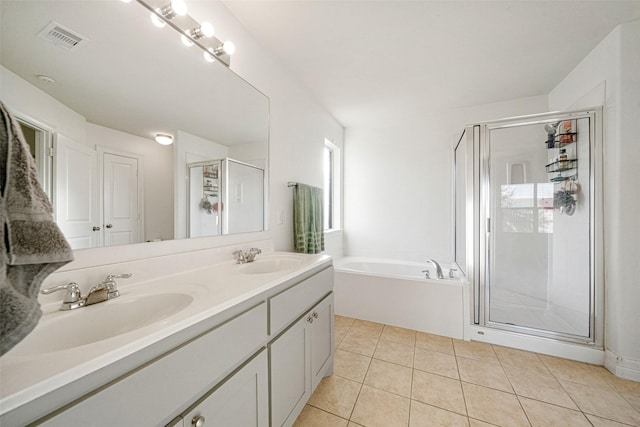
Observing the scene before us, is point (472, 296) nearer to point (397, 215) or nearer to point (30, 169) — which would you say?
point (397, 215)

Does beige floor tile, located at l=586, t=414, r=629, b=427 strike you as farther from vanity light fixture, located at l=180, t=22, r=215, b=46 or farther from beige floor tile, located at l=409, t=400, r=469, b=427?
vanity light fixture, located at l=180, t=22, r=215, b=46

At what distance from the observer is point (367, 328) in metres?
2.27

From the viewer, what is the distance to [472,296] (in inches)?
83.0

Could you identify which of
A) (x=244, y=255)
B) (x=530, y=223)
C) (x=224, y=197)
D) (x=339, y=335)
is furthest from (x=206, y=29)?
(x=530, y=223)

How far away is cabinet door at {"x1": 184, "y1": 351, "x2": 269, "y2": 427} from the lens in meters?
0.69

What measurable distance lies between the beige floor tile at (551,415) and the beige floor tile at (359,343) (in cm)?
95

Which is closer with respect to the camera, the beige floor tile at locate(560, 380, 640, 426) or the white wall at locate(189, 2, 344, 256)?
the beige floor tile at locate(560, 380, 640, 426)

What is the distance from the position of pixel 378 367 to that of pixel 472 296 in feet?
3.64

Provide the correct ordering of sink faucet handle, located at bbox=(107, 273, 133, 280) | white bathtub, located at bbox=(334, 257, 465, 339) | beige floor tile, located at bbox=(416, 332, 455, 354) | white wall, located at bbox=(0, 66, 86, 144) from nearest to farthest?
white wall, located at bbox=(0, 66, 86, 144) < sink faucet handle, located at bbox=(107, 273, 133, 280) < beige floor tile, located at bbox=(416, 332, 455, 354) < white bathtub, located at bbox=(334, 257, 465, 339)

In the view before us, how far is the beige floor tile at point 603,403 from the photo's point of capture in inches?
50.0

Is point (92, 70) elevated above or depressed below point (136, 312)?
above

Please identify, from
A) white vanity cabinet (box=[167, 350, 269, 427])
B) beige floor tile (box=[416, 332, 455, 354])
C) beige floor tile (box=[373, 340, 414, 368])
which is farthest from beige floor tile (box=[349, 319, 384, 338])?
white vanity cabinet (box=[167, 350, 269, 427])

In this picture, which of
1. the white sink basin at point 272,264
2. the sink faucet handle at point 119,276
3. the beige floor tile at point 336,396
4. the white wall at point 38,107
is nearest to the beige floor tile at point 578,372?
the beige floor tile at point 336,396

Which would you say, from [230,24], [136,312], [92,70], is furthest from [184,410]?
[230,24]
